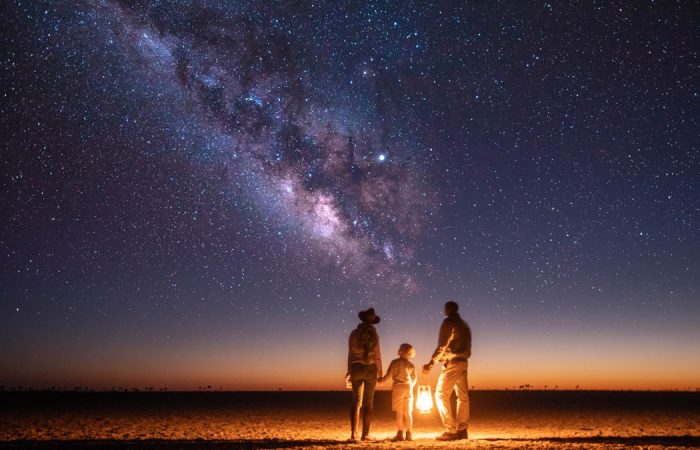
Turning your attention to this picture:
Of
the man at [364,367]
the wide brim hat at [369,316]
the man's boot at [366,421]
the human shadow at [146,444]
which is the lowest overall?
the human shadow at [146,444]

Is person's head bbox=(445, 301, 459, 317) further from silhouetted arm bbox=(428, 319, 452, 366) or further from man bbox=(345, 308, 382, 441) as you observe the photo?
man bbox=(345, 308, 382, 441)

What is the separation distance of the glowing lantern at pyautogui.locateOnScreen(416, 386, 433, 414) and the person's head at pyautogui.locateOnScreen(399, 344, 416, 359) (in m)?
0.73

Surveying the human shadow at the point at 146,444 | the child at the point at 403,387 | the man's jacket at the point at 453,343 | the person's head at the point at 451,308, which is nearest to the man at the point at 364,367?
the child at the point at 403,387

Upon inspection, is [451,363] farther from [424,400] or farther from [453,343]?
[424,400]

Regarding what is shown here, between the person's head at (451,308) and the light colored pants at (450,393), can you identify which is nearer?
the light colored pants at (450,393)

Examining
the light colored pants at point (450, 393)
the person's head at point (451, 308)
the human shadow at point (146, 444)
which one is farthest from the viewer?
the person's head at point (451, 308)

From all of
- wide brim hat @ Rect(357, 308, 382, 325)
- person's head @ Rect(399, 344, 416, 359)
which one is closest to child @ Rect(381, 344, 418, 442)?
person's head @ Rect(399, 344, 416, 359)

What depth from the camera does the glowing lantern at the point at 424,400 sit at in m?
10.6

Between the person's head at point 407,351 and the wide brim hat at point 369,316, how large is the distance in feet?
2.25

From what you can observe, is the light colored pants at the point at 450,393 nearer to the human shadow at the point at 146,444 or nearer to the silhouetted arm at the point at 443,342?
the silhouetted arm at the point at 443,342

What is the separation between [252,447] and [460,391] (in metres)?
3.69

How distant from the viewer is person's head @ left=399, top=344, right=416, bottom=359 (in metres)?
10.5

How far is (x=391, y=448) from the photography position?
832 cm

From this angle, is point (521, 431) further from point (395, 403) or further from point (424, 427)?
point (395, 403)
